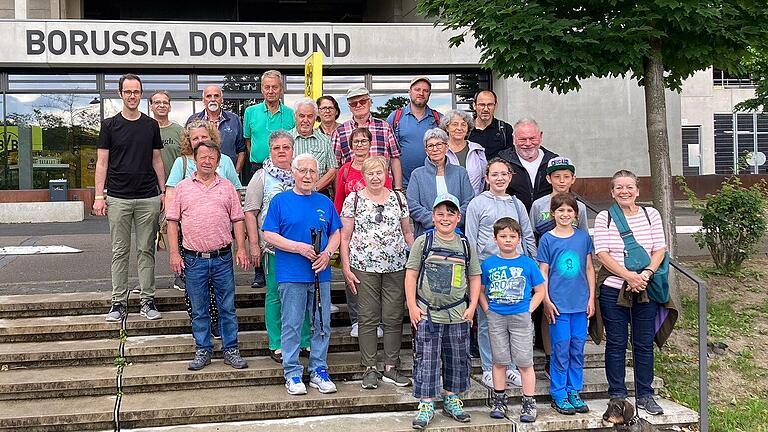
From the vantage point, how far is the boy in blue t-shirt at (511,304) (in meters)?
4.79

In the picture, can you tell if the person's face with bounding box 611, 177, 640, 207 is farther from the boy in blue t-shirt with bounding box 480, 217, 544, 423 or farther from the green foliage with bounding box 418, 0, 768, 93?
the green foliage with bounding box 418, 0, 768, 93

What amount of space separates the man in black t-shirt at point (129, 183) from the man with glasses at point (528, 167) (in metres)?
3.04

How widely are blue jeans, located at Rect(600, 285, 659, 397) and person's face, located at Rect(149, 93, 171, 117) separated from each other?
4043 mm

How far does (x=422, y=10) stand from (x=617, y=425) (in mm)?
4411

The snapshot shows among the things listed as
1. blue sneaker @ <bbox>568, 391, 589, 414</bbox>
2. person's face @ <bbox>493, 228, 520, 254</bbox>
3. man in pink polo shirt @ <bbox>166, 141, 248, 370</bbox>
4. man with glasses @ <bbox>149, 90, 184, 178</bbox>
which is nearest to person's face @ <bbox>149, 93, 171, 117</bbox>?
man with glasses @ <bbox>149, 90, 184, 178</bbox>

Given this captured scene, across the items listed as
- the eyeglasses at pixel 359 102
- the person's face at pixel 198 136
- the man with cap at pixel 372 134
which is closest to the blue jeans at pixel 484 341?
the man with cap at pixel 372 134

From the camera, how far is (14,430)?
4.62 meters

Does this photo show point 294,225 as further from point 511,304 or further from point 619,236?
point 619,236

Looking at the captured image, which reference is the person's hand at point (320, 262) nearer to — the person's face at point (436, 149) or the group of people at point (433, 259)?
the group of people at point (433, 259)

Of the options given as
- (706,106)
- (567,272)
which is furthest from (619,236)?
(706,106)

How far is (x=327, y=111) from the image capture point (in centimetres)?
604

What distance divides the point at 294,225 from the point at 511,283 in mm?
1602

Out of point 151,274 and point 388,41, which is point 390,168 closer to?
point 151,274

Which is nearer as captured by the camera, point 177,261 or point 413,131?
point 177,261
